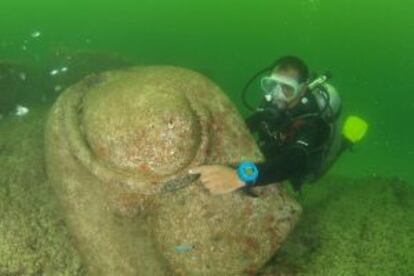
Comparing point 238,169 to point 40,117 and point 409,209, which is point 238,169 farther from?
point 40,117

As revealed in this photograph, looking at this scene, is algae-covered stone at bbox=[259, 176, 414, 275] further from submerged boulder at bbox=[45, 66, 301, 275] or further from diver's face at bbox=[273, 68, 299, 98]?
diver's face at bbox=[273, 68, 299, 98]

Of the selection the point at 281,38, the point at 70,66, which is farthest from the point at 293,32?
the point at 70,66

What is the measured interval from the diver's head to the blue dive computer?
143 cm

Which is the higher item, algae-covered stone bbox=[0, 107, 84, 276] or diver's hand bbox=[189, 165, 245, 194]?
diver's hand bbox=[189, 165, 245, 194]

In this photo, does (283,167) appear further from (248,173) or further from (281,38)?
(281,38)

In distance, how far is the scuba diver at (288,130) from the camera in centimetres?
476

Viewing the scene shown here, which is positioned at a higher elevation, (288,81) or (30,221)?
(288,81)

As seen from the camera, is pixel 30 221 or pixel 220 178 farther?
pixel 30 221

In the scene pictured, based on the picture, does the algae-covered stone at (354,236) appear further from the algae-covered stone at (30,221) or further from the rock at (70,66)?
the rock at (70,66)

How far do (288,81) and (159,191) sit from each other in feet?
6.88

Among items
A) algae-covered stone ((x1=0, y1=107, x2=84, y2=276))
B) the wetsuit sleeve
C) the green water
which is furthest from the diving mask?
the green water

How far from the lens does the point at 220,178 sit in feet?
15.6

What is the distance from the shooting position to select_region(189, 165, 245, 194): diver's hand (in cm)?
475

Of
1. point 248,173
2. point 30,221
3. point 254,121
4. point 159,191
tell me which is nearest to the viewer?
point 248,173
